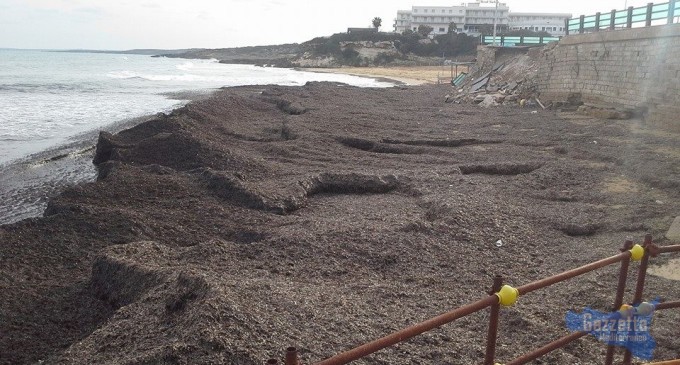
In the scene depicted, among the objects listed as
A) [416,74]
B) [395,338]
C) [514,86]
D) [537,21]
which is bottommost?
[416,74]

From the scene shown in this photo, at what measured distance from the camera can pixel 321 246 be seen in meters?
7.16

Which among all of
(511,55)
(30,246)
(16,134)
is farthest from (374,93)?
(30,246)

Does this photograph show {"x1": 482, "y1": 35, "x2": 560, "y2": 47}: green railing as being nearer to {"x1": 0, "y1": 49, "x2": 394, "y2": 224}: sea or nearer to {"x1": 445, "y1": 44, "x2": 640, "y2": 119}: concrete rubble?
{"x1": 445, "y1": 44, "x2": 640, "y2": 119}: concrete rubble

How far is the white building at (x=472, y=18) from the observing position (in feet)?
401

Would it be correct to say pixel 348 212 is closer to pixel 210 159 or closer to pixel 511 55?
pixel 210 159

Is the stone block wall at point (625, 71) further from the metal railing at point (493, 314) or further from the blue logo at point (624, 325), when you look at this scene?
the metal railing at point (493, 314)

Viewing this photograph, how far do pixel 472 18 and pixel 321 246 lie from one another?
427 feet

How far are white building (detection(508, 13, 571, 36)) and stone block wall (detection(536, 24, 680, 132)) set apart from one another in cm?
9941

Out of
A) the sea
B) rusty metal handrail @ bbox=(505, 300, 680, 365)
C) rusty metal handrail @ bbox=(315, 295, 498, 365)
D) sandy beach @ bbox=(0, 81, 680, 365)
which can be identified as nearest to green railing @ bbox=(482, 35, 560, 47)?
the sea

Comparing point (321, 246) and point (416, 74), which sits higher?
point (416, 74)

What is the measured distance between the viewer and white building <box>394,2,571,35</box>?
122375 millimetres

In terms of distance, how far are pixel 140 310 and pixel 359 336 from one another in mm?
1904

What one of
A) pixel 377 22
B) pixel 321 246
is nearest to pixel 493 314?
pixel 321 246

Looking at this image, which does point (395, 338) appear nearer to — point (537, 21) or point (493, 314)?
point (493, 314)
